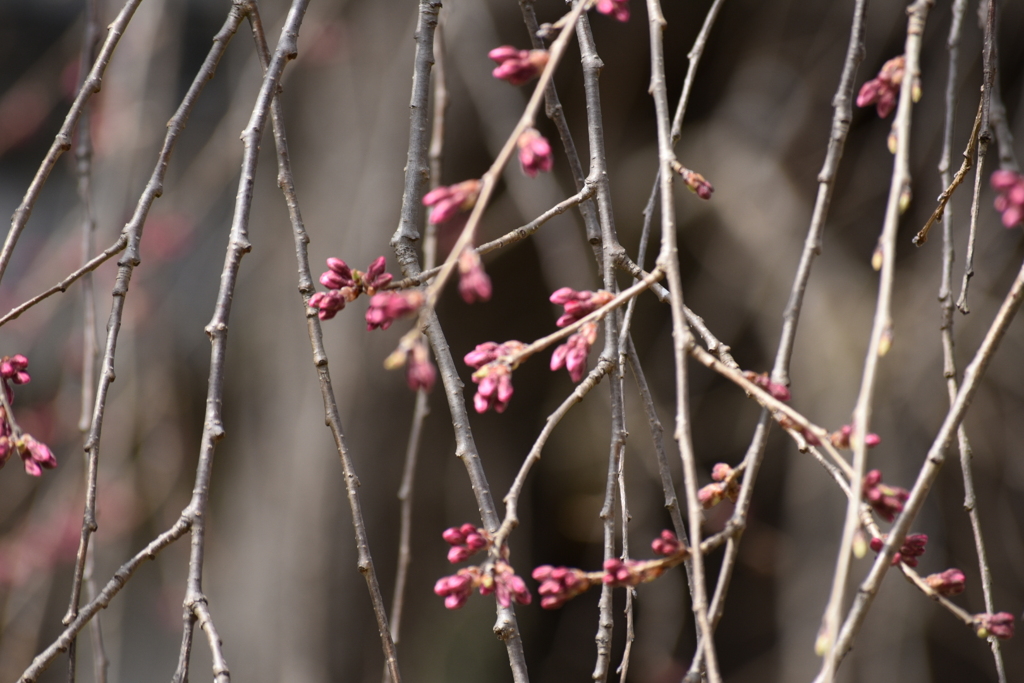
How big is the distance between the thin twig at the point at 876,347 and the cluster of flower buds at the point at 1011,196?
0.09m

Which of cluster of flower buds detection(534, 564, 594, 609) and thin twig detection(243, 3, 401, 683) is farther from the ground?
thin twig detection(243, 3, 401, 683)

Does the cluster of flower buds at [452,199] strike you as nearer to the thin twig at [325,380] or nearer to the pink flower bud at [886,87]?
the thin twig at [325,380]

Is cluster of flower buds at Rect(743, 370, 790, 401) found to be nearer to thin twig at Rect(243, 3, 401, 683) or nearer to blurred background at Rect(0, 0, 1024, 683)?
thin twig at Rect(243, 3, 401, 683)

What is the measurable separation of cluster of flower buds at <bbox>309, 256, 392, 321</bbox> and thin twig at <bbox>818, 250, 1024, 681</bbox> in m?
0.51

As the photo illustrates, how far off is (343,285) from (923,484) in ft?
1.87

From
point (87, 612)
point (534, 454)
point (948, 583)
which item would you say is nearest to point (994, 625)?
point (948, 583)

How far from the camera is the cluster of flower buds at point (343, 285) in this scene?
81 centimetres

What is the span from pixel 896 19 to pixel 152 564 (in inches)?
Answer: 121

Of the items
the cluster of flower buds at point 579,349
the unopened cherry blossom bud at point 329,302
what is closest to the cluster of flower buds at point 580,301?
the cluster of flower buds at point 579,349

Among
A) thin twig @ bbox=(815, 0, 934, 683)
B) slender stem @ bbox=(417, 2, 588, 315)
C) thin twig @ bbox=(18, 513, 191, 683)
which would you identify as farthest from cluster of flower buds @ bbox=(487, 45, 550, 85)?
thin twig @ bbox=(18, 513, 191, 683)

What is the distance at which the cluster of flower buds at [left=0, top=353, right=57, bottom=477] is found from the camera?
0.79 metres

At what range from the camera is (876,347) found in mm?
505

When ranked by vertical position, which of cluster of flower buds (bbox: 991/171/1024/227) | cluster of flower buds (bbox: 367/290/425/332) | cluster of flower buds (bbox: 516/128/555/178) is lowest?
cluster of flower buds (bbox: 991/171/1024/227)

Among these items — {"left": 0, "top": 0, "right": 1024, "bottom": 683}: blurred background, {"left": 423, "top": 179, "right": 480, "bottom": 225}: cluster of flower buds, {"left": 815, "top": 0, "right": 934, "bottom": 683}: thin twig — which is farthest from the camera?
{"left": 0, "top": 0, "right": 1024, "bottom": 683}: blurred background
